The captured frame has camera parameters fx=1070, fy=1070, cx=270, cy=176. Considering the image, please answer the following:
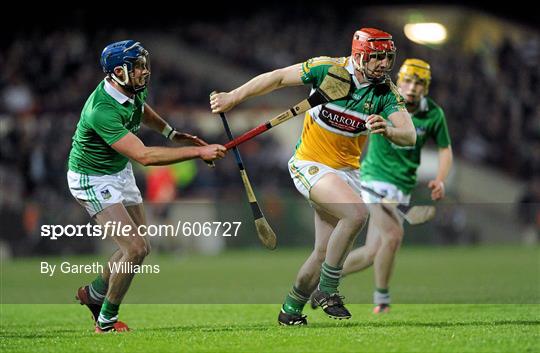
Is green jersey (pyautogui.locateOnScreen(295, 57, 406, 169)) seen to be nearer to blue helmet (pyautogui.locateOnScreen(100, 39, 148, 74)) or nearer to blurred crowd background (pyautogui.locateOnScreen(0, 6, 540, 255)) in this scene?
blue helmet (pyautogui.locateOnScreen(100, 39, 148, 74))

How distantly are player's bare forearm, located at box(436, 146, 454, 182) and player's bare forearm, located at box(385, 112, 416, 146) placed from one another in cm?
217

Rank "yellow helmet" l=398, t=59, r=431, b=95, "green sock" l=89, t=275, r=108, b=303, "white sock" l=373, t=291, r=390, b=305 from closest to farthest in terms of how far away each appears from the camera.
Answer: "green sock" l=89, t=275, r=108, b=303
"white sock" l=373, t=291, r=390, b=305
"yellow helmet" l=398, t=59, r=431, b=95

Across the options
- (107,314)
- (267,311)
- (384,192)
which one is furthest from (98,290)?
(384,192)

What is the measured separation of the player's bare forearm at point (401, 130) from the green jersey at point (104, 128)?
1994 millimetres

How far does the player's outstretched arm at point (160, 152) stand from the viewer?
789 cm

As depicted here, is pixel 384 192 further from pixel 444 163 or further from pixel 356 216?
pixel 356 216

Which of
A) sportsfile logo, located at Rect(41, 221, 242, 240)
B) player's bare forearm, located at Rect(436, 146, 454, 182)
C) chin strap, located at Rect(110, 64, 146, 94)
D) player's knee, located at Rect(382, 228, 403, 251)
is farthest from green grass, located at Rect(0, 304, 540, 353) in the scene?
sportsfile logo, located at Rect(41, 221, 242, 240)

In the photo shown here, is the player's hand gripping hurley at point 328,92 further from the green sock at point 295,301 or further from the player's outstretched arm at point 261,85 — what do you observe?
the green sock at point 295,301

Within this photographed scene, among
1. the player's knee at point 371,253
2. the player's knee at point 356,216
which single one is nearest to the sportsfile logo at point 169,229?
the player's knee at point 371,253

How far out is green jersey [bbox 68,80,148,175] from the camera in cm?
806

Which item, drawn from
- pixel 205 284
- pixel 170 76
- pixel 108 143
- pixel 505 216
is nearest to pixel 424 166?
pixel 505 216

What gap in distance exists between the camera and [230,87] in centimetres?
2625

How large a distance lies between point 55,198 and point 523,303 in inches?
467

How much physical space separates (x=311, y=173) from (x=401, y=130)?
0.83 metres
